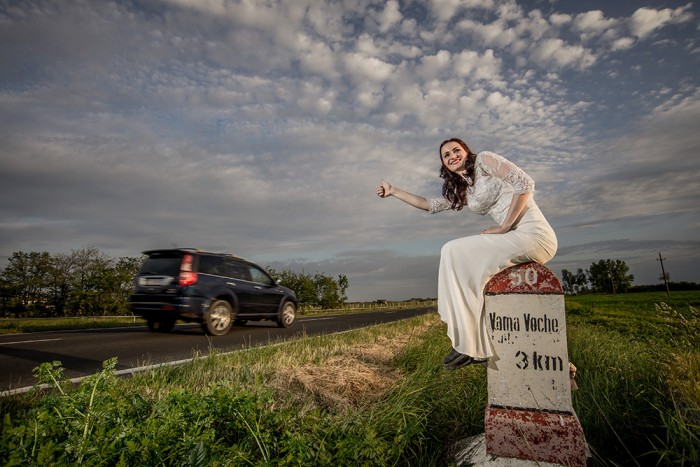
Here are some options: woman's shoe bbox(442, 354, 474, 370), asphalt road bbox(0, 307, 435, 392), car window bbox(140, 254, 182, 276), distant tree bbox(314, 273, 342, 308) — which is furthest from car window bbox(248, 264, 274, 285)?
distant tree bbox(314, 273, 342, 308)

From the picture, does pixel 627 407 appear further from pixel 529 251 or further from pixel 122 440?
pixel 122 440

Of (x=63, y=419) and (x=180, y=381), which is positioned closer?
(x=63, y=419)

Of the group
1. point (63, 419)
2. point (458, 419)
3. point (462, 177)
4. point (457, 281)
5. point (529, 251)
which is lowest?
point (458, 419)

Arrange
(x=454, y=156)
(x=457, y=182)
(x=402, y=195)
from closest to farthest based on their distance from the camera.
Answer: (x=454, y=156) < (x=457, y=182) < (x=402, y=195)

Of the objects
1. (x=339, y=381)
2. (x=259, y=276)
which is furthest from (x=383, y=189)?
(x=259, y=276)

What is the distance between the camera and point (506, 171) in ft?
9.22

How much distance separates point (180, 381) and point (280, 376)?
992mm

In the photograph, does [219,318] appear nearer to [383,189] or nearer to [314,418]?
[383,189]

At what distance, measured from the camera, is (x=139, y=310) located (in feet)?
30.3

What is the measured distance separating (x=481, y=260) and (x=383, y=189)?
1.48 m

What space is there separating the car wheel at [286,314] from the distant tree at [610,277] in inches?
4293

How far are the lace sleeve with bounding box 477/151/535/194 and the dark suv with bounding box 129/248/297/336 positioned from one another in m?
7.86

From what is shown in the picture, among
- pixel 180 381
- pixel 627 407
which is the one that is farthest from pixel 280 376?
pixel 627 407

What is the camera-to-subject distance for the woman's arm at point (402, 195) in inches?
142
